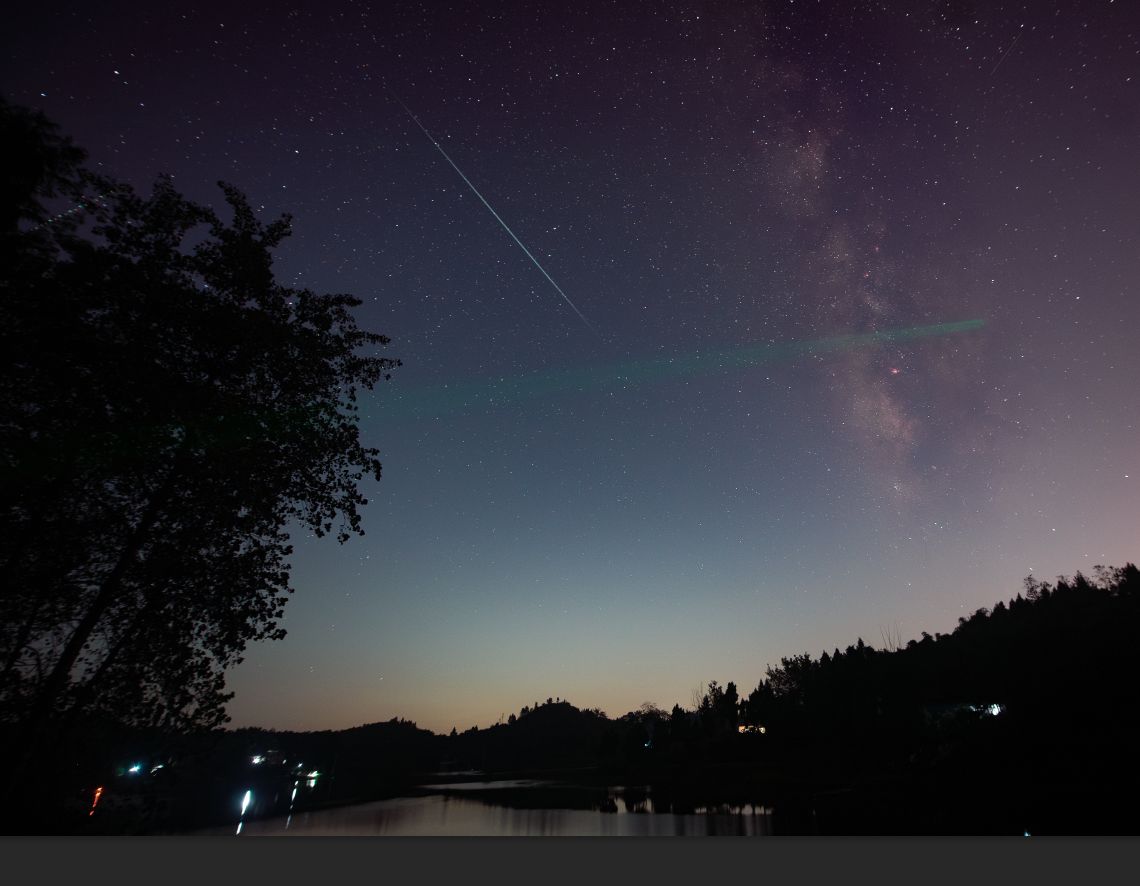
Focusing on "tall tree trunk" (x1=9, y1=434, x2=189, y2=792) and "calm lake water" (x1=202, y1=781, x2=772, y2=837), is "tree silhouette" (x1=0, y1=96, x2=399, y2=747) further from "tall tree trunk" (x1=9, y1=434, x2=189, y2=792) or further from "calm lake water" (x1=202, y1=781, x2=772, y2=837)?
"calm lake water" (x1=202, y1=781, x2=772, y2=837)

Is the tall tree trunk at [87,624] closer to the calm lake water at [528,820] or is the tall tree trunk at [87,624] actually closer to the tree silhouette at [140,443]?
the tree silhouette at [140,443]

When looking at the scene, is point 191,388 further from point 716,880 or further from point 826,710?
point 826,710

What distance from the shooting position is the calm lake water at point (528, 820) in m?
26.7

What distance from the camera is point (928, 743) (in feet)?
141

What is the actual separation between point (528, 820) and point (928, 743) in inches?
1260

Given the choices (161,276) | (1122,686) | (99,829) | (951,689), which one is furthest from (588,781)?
(161,276)

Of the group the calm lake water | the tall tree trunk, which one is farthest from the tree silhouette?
the calm lake water

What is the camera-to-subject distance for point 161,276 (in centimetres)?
1081

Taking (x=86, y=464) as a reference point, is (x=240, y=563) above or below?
below

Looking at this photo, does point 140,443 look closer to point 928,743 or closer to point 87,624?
point 87,624

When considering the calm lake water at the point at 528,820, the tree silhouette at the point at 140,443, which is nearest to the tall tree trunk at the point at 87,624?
the tree silhouette at the point at 140,443

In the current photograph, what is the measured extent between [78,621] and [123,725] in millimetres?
2254

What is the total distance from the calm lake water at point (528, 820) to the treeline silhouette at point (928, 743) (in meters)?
2.98

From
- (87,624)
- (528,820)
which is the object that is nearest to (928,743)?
(528,820)
